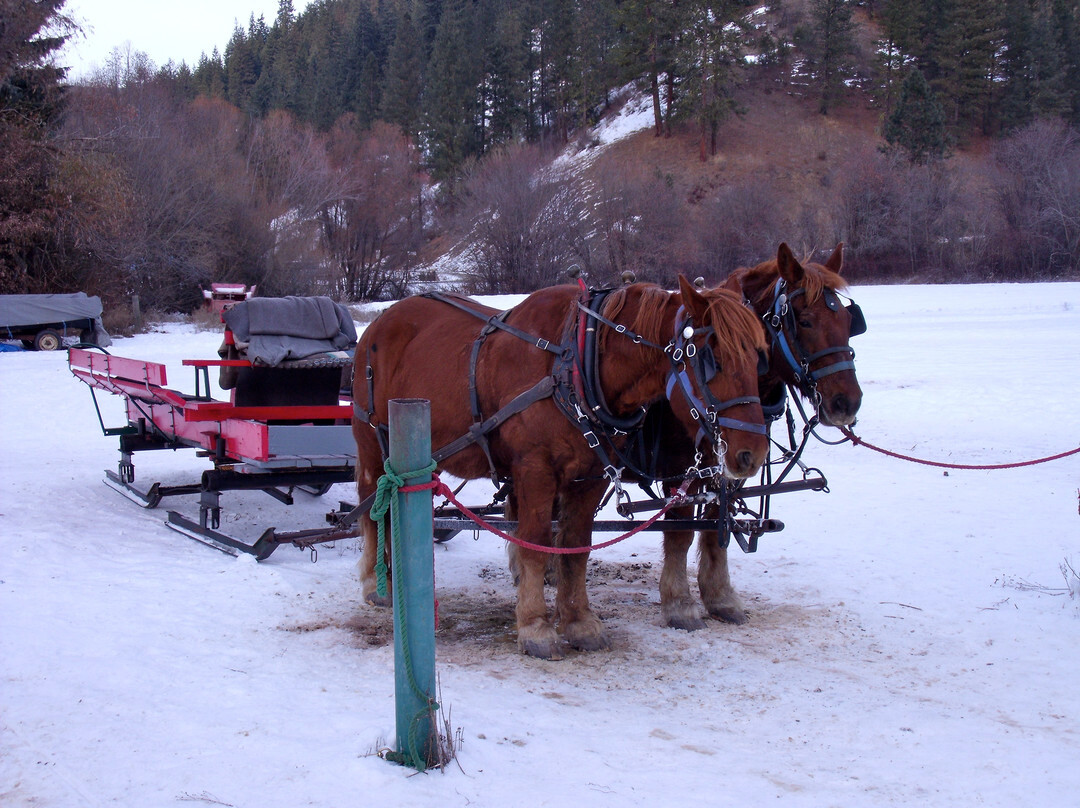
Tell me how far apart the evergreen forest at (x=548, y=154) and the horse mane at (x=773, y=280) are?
15.3m

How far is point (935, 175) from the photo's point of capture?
41.2 m

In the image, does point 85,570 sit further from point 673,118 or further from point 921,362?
point 673,118

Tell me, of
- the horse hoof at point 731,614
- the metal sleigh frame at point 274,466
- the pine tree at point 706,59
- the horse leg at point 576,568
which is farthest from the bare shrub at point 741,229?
the horse leg at point 576,568

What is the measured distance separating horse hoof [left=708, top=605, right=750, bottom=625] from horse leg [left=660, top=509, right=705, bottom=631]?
0.49ft

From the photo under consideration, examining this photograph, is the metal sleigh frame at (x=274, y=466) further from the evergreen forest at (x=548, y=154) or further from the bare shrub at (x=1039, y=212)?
the bare shrub at (x=1039, y=212)

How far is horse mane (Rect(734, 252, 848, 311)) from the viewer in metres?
4.75

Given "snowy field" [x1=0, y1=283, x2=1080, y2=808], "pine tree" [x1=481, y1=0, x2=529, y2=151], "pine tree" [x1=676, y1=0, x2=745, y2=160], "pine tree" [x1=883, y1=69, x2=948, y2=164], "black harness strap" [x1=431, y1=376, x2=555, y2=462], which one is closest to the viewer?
"snowy field" [x1=0, y1=283, x2=1080, y2=808]

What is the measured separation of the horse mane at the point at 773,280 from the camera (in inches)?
187

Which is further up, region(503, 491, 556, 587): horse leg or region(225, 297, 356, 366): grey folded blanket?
region(225, 297, 356, 366): grey folded blanket

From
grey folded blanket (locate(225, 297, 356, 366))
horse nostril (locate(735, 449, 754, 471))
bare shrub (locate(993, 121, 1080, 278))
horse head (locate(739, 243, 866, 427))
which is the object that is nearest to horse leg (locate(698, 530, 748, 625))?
horse head (locate(739, 243, 866, 427))

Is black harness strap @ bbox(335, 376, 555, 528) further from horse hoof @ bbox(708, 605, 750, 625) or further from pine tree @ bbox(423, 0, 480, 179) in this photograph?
pine tree @ bbox(423, 0, 480, 179)

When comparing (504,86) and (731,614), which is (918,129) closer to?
(504,86)

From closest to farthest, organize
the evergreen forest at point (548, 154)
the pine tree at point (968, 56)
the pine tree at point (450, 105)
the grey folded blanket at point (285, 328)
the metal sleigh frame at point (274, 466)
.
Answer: the metal sleigh frame at point (274, 466) → the grey folded blanket at point (285, 328) → the evergreen forest at point (548, 154) → the pine tree at point (450, 105) → the pine tree at point (968, 56)

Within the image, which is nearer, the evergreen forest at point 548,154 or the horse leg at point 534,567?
the horse leg at point 534,567
